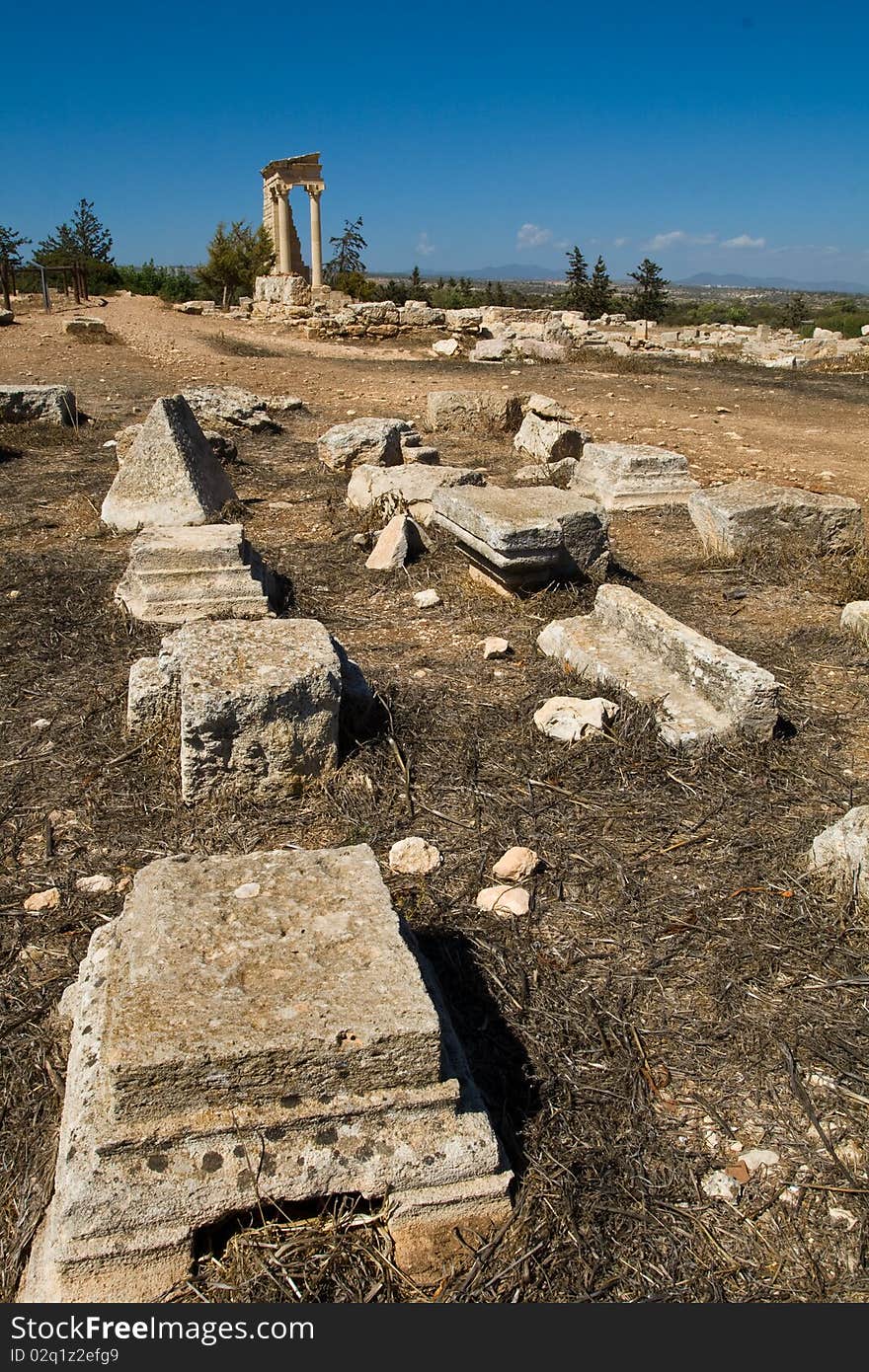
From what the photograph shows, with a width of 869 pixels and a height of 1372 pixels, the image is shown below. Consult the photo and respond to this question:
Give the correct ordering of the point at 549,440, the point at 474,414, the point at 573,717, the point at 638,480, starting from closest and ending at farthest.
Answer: the point at 573,717
the point at 638,480
the point at 549,440
the point at 474,414

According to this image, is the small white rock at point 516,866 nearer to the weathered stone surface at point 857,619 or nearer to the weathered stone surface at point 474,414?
the weathered stone surface at point 857,619

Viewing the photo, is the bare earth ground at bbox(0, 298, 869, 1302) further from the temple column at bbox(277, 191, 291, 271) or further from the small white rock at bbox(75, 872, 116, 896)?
the temple column at bbox(277, 191, 291, 271)

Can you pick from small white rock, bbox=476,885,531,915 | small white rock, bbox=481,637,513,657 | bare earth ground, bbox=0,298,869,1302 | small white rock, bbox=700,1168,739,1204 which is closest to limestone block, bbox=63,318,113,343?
bare earth ground, bbox=0,298,869,1302

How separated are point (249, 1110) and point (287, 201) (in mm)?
27676

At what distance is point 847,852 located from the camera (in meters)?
3.18

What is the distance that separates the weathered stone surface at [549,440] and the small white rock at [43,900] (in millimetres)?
7068

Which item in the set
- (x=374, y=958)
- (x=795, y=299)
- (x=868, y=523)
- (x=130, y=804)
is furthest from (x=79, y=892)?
(x=795, y=299)

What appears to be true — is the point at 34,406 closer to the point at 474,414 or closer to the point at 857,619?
the point at 474,414

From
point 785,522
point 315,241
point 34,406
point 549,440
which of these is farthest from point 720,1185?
point 315,241

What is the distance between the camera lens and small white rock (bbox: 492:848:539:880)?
3307 millimetres

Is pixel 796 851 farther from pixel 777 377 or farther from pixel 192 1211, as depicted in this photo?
pixel 777 377

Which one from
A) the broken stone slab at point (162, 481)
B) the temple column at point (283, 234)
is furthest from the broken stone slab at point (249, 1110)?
the temple column at point (283, 234)

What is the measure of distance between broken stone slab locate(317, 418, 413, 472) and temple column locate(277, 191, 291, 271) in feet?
63.7

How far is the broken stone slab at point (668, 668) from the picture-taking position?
162 inches
